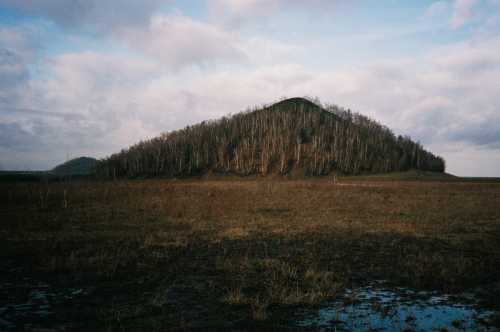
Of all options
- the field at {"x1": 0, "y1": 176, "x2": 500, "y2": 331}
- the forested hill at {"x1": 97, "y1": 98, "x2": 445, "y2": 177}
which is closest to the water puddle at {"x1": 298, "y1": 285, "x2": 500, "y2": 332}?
the field at {"x1": 0, "y1": 176, "x2": 500, "y2": 331}

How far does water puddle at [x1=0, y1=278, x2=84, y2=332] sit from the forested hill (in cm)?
8670

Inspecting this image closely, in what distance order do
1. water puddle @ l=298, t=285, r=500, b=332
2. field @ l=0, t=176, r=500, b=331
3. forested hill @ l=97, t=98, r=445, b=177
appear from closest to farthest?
water puddle @ l=298, t=285, r=500, b=332, field @ l=0, t=176, r=500, b=331, forested hill @ l=97, t=98, r=445, b=177

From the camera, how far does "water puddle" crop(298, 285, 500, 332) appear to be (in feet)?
25.8

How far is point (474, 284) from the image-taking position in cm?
1094

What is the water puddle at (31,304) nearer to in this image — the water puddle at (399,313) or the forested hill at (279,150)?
the water puddle at (399,313)

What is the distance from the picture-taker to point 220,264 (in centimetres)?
1322

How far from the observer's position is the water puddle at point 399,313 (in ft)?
25.8

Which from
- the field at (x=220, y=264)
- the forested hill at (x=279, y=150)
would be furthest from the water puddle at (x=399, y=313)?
the forested hill at (x=279, y=150)

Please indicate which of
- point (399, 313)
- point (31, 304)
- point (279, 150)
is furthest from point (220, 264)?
point (279, 150)

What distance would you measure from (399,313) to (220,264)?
6.23m

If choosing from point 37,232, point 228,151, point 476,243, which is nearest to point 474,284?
point 476,243

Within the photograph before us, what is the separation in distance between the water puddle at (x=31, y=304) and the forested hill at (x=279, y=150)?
86695 millimetres

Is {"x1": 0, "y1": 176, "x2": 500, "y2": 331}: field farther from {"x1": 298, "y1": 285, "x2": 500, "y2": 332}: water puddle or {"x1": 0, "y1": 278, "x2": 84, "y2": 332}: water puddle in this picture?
{"x1": 298, "y1": 285, "x2": 500, "y2": 332}: water puddle

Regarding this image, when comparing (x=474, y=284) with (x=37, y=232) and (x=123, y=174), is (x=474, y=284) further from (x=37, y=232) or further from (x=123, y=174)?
(x=123, y=174)
